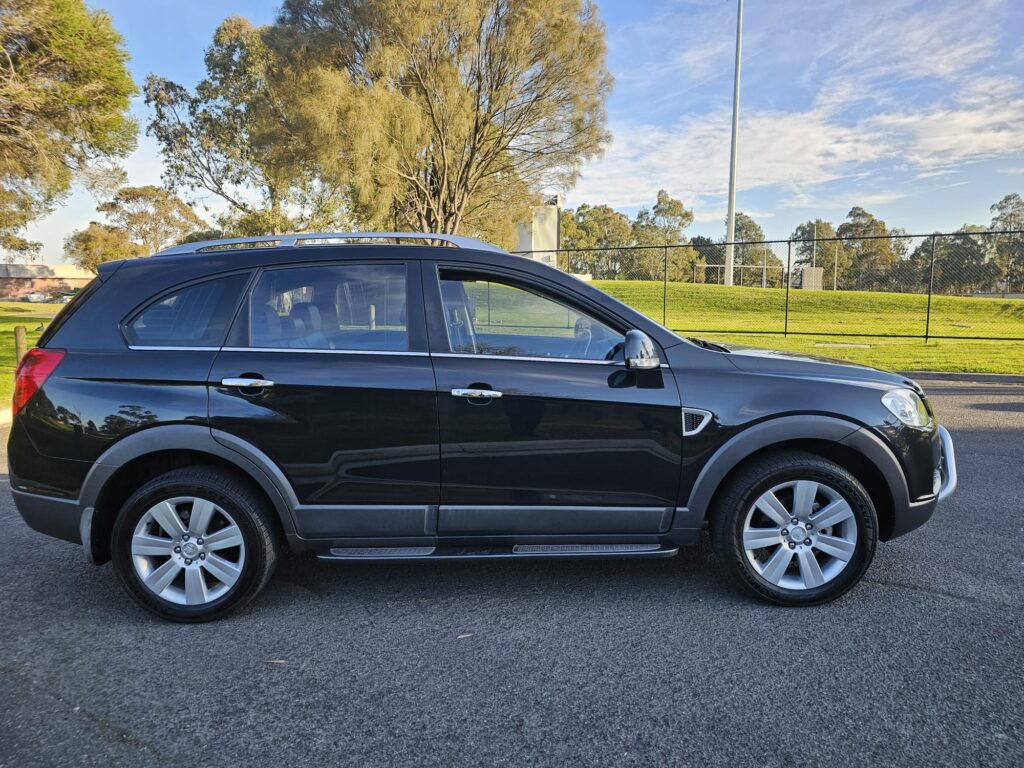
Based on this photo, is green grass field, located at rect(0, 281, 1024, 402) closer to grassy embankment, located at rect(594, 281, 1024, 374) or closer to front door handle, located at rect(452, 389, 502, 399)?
grassy embankment, located at rect(594, 281, 1024, 374)

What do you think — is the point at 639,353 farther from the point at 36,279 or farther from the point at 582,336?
the point at 36,279

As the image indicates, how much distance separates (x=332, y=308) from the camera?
3.39 m

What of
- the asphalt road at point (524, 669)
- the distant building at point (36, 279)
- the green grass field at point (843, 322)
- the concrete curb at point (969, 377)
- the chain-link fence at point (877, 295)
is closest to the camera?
the asphalt road at point (524, 669)

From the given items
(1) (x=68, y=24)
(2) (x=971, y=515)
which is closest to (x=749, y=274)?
(1) (x=68, y=24)

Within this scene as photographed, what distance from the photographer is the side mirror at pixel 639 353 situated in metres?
3.20

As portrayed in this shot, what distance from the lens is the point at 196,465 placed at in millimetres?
3340

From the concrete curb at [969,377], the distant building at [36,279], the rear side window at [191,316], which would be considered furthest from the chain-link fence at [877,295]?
the distant building at [36,279]

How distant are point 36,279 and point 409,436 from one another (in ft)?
292

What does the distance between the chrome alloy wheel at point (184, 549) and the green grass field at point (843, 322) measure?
8.09 meters

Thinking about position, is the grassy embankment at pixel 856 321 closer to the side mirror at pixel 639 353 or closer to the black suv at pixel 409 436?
the black suv at pixel 409 436

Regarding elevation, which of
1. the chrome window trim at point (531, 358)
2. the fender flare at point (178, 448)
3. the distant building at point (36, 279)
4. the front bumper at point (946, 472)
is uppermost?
the distant building at point (36, 279)

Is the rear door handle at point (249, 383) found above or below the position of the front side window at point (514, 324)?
below

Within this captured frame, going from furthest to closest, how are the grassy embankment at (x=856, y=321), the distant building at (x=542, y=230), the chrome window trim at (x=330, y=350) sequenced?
the distant building at (x=542, y=230)
the grassy embankment at (x=856, y=321)
the chrome window trim at (x=330, y=350)

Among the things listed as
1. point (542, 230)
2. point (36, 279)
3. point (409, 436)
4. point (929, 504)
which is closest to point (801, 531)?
point (929, 504)
